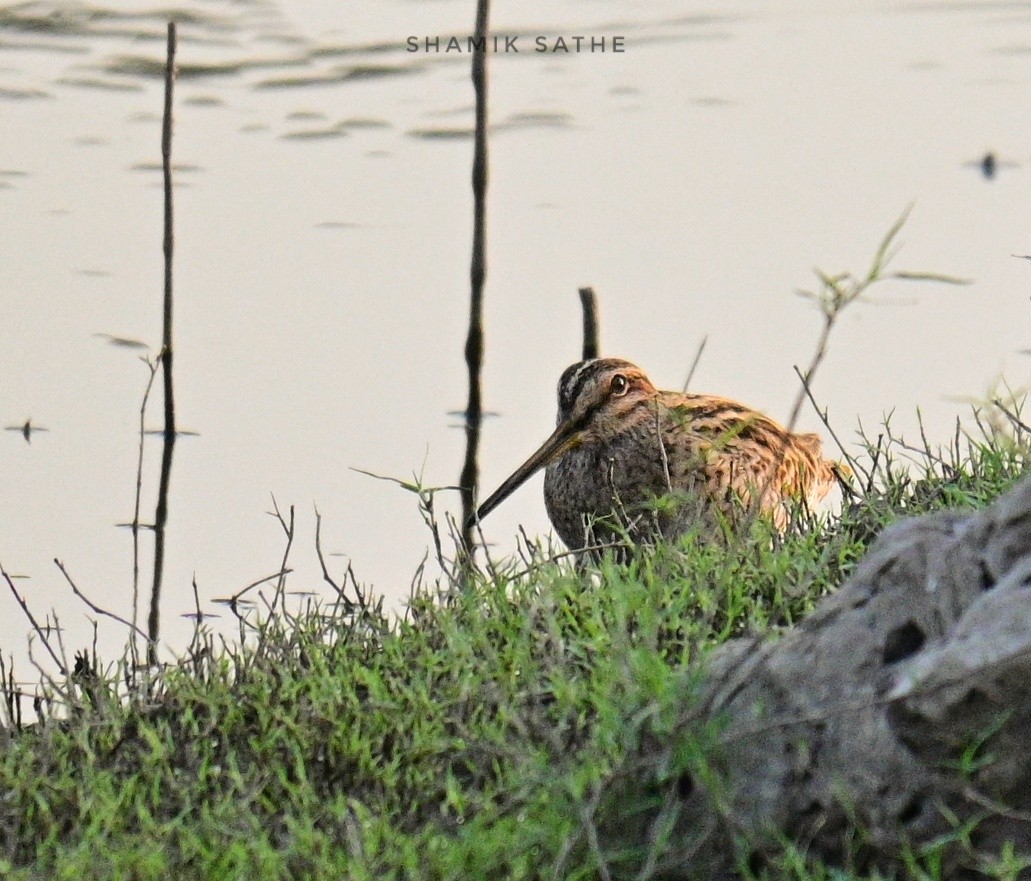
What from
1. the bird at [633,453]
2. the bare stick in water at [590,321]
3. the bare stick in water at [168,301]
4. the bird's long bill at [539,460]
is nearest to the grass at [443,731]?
the bird at [633,453]

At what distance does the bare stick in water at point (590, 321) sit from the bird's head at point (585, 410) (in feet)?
2.44

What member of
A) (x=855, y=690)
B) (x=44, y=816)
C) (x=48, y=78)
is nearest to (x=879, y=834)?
(x=855, y=690)

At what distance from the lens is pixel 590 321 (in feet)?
22.8

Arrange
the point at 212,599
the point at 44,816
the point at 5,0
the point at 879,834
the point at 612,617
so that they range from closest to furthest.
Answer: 1. the point at 879,834
2. the point at 44,816
3. the point at 612,617
4. the point at 212,599
5. the point at 5,0

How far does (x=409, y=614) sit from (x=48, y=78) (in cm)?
587

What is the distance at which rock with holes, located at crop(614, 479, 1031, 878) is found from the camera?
2822 millimetres

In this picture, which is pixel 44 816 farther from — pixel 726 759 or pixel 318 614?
pixel 726 759

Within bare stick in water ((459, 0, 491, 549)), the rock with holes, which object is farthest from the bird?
the rock with holes

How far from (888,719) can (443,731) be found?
1106mm

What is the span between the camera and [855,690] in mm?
2990

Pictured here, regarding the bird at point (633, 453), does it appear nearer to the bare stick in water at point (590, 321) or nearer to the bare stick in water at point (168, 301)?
Result: the bare stick in water at point (590, 321)

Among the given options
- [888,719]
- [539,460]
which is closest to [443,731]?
[888,719]

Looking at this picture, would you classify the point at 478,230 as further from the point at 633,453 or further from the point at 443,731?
the point at 443,731

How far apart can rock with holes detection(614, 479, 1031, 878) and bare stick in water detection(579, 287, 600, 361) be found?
3769mm
